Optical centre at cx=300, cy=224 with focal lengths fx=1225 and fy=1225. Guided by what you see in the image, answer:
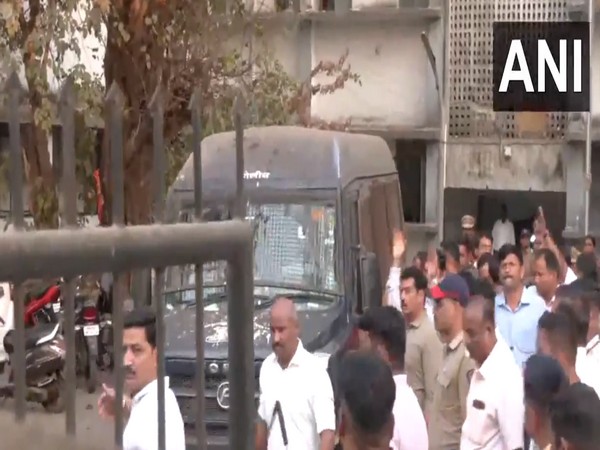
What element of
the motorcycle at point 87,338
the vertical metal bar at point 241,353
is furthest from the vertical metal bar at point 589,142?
the motorcycle at point 87,338

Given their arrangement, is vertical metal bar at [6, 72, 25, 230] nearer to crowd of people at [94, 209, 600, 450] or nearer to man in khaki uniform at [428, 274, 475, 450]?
crowd of people at [94, 209, 600, 450]

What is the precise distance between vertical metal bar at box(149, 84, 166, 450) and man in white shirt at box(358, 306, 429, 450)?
9.07 feet

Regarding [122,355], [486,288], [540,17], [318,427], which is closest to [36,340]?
[122,355]

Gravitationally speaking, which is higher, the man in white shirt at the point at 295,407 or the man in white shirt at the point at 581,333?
the man in white shirt at the point at 581,333

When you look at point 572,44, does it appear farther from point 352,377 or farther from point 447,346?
point 352,377

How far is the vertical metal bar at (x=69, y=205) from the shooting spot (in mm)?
1651

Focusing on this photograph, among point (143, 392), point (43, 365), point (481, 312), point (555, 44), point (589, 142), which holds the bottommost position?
point (481, 312)

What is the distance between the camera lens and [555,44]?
1335 centimetres

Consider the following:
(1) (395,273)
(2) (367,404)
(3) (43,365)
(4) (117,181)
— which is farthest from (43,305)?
(1) (395,273)

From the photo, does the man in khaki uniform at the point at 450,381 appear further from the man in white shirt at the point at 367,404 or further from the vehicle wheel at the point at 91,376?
the vehicle wheel at the point at 91,376

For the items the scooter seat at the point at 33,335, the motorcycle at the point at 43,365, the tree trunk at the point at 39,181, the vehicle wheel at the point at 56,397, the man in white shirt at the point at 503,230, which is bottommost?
the man in white shirt at the point at 503,230

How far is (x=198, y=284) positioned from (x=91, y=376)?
0.36 meters

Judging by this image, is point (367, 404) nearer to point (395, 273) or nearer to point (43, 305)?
point (43, 305)

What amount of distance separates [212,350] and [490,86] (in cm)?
1338
